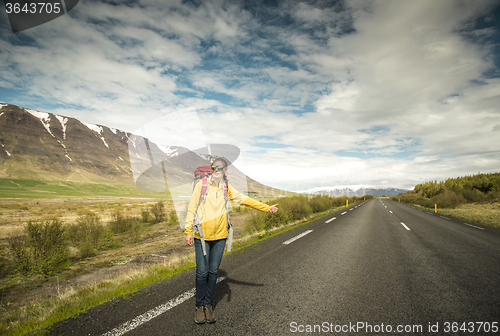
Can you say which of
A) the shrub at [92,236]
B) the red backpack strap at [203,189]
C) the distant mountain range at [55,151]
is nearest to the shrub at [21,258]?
the shrub at [92,236]

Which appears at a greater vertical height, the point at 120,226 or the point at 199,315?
the point at 199,315

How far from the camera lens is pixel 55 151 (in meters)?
152

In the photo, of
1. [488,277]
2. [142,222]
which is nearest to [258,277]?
[488,277]

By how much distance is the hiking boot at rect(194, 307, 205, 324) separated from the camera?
2643 millimetres

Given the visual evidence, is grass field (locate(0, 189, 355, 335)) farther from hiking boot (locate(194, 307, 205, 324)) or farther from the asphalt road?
hiking boot (locate(194, 307, 205, 324))

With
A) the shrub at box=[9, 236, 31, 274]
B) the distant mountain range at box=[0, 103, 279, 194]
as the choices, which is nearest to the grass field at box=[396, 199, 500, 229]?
the shrub at box=[9, 236, 31, 274]

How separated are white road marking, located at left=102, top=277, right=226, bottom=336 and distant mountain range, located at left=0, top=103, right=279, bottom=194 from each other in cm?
8723

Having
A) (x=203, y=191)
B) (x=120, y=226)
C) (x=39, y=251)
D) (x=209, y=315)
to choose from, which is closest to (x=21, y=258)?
(x=39, y=251)

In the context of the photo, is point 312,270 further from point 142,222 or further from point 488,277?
point 142,222

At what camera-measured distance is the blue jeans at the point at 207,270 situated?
2.83m

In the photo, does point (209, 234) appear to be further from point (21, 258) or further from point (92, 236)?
point (92, 236)

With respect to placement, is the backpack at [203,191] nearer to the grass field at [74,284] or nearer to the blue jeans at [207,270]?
the blue jeans at [207,270]

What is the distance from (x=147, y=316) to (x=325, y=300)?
250cm

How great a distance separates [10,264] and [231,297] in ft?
29.0
